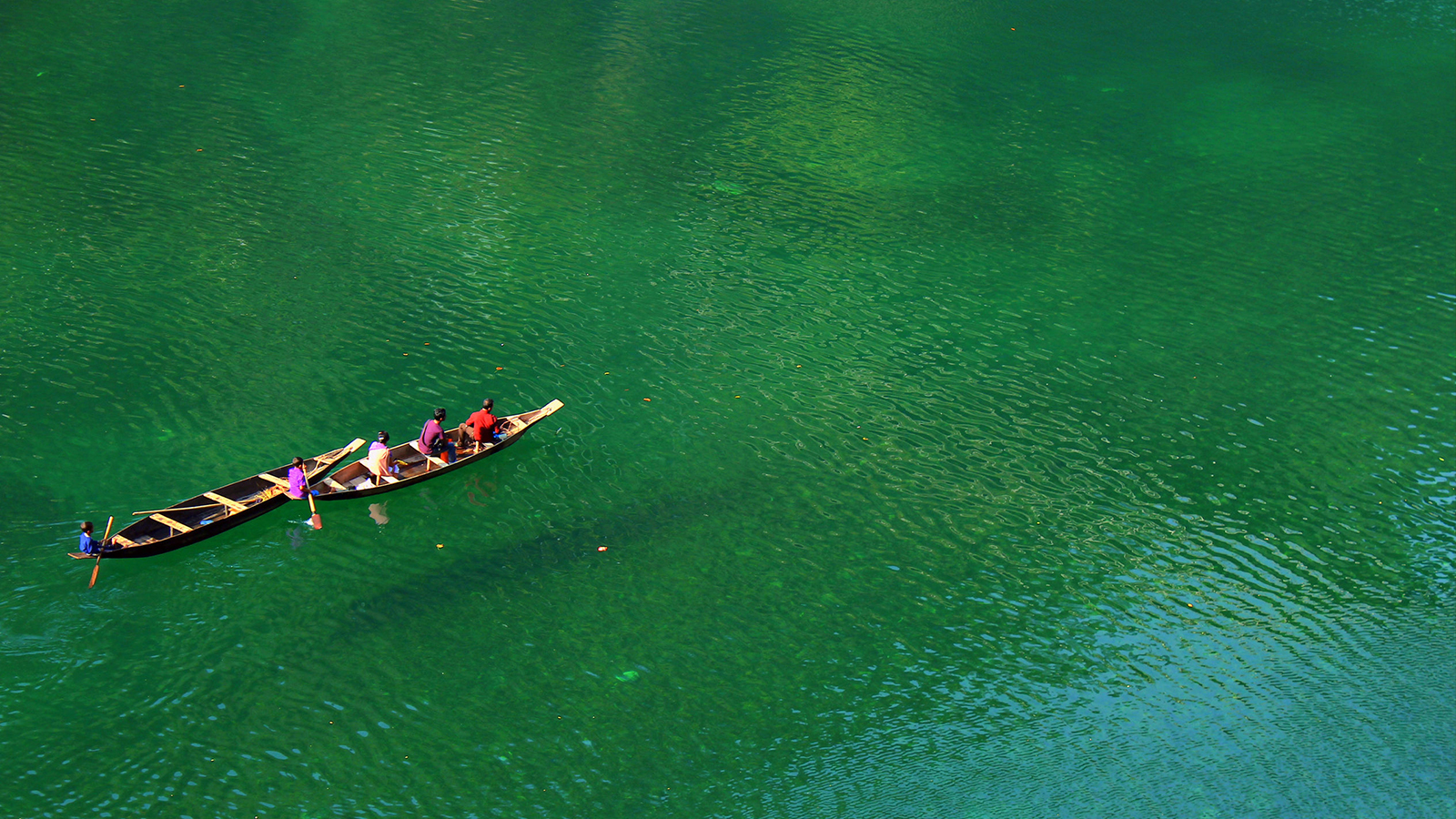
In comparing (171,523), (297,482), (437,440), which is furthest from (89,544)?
(437,440)

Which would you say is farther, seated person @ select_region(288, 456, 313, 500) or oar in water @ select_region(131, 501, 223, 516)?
seated person @ select_region(288, 456, 313, 500)

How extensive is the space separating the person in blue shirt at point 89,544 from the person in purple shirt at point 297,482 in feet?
8.58

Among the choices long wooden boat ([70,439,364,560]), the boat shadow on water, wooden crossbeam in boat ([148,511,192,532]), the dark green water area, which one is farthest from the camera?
wooden crossbeam in boat ([148,511,192,532])

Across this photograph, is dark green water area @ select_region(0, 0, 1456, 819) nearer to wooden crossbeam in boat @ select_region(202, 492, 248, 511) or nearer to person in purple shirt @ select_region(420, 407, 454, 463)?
person in purple shirt @ select_region(420, 407, 454, 463)

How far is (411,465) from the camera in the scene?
18.6m

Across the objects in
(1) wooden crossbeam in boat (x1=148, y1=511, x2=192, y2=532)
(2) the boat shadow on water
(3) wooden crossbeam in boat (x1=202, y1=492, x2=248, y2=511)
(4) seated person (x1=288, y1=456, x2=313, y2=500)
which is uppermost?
(4) seated person (x1=288, y1=456, x2=313, y2=500)

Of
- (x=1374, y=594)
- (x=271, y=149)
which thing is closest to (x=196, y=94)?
(x=271, y=149)

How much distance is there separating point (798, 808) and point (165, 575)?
954 cm

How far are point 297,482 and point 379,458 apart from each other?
4.27ft

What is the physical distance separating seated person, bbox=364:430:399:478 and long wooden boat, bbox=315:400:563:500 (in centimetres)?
8

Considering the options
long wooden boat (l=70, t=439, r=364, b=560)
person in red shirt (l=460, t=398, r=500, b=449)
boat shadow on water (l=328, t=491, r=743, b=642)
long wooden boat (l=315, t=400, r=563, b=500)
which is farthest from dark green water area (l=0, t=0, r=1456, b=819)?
person in red shirt (l=460, t=398, r=500, b=449)

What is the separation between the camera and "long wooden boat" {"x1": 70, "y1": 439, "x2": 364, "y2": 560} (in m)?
16.0

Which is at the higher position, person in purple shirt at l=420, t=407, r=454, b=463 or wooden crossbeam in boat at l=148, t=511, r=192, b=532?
person in purple shirt at l=420, t=407, r=454, b=463

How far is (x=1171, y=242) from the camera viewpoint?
27.3m
